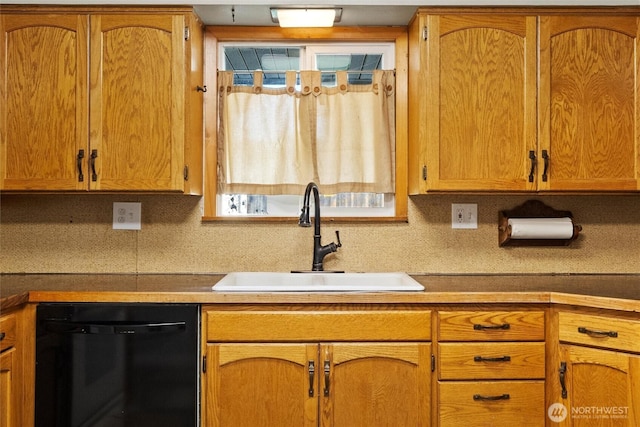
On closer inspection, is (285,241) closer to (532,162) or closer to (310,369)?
(310,369)

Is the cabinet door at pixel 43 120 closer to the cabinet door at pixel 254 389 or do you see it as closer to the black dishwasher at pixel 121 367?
the black dishwasher at pixel 121 367

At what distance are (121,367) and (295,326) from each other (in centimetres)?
61

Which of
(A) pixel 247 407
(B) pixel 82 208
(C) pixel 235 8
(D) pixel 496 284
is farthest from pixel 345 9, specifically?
(A) pixel 247 407

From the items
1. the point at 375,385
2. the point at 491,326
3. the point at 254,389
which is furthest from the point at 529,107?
the point at 254,389

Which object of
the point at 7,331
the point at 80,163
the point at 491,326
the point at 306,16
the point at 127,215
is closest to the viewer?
the point at 7,331

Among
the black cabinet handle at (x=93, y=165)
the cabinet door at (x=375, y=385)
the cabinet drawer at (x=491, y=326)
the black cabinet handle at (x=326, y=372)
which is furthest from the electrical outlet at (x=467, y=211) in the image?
the black cabinet handle at (x=93, y=165)

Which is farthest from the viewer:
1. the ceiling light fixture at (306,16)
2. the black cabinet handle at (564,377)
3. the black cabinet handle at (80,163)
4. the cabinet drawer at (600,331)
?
the ceiling light fixture at (306,16)

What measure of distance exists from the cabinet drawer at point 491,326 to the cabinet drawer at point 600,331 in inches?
3.2

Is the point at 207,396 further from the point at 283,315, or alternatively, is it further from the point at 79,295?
the point at 79,295

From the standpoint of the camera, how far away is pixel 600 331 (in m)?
1.78

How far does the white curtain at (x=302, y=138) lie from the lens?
248 cm

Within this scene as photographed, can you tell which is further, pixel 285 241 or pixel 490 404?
pixel 285 241

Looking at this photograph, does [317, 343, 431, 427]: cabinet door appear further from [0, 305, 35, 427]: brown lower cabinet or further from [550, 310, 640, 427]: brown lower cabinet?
[0, 305, 35, 427]: brown lower cabinet

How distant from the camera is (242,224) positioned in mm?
2453
